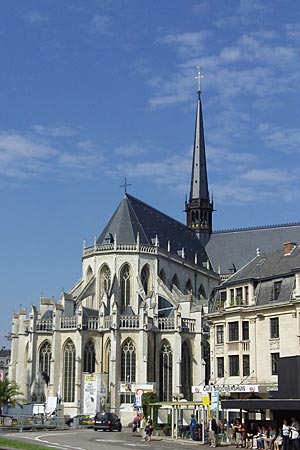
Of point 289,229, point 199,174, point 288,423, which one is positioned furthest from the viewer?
point 199,174

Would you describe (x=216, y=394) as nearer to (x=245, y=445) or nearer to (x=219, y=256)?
(x=245, y=445)

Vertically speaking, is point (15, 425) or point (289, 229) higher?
point (289, 229)

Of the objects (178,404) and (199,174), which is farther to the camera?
(199,174)

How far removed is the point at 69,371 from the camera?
68.3 meters

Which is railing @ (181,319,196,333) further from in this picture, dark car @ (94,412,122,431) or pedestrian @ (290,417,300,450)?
pedestrian @ (290,417,300,450)

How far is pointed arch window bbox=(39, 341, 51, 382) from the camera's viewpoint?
70375 mm

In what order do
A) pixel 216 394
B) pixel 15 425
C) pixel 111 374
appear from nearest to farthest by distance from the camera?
pixel 216 394
pixel 15 425
pixel 111 374

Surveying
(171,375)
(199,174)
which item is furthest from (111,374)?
(199,174)

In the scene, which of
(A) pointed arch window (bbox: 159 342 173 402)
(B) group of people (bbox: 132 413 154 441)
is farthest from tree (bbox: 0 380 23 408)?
(B) group of people (bbox: 132 413 154 441)

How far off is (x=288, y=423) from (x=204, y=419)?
710 cm

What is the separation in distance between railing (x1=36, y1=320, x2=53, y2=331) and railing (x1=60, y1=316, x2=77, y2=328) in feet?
6.77

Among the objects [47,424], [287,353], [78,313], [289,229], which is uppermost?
[289,229]

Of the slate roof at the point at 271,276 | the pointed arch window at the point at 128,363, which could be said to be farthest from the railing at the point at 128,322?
the slate roof at the point at 271,276

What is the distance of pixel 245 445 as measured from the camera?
32562 mm
